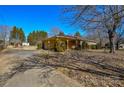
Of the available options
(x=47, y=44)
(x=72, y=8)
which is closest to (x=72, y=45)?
(x=47, y=44)

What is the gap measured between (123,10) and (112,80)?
2291 millimetres

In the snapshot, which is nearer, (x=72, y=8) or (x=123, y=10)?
(x=123, y=10)
